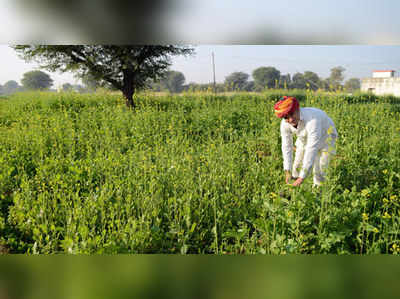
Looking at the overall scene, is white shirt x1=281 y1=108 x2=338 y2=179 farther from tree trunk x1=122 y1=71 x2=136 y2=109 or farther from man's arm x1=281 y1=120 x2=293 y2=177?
tree trunk x1=122 y1=71 x2=136 y2=109

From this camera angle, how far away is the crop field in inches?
78.9

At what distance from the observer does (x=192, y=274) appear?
444 mm

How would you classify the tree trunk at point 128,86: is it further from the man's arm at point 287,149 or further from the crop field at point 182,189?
the man's arm at point 287,149

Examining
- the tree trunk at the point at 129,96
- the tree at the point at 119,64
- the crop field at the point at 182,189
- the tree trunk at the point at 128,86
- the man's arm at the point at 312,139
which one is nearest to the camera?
the crop field at the point at 182,189

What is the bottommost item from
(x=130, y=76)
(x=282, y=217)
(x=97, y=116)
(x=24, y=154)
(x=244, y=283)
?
(x=282, y=217)

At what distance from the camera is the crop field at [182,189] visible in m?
2.00

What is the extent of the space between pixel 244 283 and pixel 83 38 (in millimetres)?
594

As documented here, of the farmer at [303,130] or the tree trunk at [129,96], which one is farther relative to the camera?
the tree trunk at [129,96]

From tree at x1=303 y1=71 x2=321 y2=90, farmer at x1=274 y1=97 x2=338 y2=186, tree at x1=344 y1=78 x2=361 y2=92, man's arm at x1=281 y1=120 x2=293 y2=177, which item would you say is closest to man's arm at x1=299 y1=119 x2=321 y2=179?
farmer at x1=274 y1=97 x2=338 y2=186

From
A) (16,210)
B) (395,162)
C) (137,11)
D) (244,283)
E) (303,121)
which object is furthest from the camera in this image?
(395,162)

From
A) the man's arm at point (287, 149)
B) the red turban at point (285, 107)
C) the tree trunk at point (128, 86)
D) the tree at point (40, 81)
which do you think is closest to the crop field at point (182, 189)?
the man's arm at point (287, 149)

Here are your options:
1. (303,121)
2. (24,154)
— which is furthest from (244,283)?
(24,154)

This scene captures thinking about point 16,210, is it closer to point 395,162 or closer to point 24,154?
point 24,154

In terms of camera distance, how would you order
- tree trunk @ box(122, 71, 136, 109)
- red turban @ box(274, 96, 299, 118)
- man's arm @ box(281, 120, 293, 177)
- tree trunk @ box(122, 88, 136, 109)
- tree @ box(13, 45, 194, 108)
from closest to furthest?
red turban @ box(274, 96, 299, 118) → man's arm @ box(281, 120, 293, 177) → tree @ box(13, 45, 194, 108) → tree trunk @ box(122, 71, 136, 109) → tree trunk @ box(122, 88, 136, 109)
